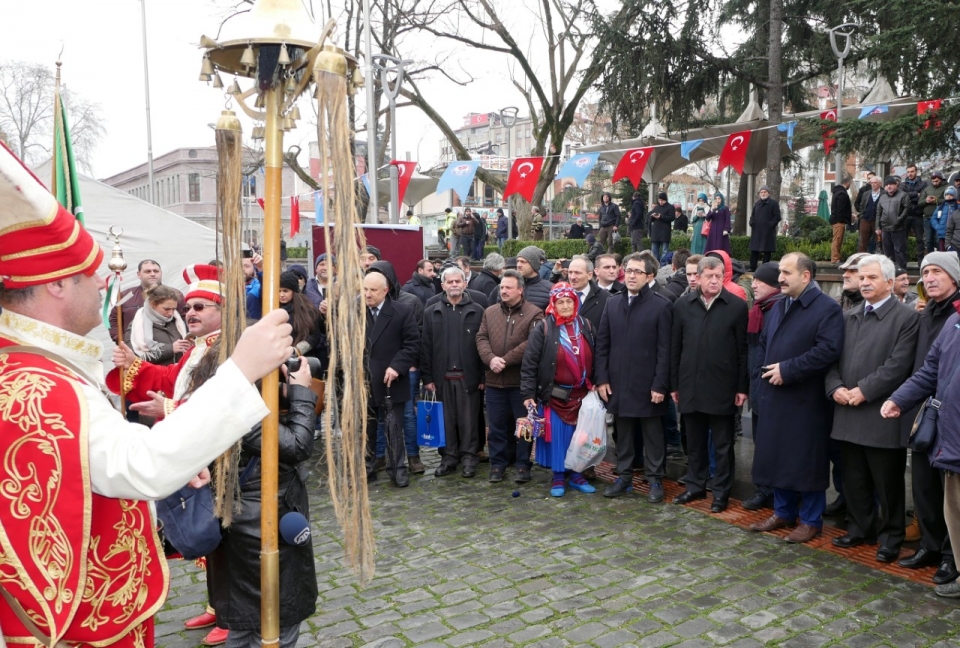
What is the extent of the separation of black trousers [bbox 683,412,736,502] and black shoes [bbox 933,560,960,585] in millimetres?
1736

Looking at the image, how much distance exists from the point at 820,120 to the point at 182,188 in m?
56.5

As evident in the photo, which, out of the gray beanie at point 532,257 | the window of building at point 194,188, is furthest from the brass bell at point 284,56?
the window of building at point 194,188

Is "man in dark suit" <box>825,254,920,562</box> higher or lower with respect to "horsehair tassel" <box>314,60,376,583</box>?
lower

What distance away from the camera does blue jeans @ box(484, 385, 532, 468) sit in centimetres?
730

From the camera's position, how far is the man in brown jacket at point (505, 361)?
721 centimetres

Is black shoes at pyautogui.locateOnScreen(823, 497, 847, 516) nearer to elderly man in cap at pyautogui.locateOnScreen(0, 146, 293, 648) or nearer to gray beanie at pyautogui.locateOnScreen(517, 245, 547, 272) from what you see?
gray beanie at pyautogui.locateOnScreen(517, 245, 547, 272)

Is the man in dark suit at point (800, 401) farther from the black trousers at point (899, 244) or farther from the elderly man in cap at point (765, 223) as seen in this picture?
the elderly man in cap at point (765, 223)

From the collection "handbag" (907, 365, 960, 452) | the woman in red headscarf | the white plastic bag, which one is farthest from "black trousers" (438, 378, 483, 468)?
"handbag" (907, 365, 960, 452)

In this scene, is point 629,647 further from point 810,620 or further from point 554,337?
point 554,337

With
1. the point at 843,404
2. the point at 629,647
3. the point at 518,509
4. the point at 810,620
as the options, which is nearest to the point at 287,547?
the point at 629,647

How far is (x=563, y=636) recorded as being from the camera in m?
4.20

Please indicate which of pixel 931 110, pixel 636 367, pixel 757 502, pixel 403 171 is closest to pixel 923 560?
pixel 757 502

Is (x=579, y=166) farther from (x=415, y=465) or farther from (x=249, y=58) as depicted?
(x=249, y=58)

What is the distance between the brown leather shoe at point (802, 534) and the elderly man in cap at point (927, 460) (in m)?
0.62
